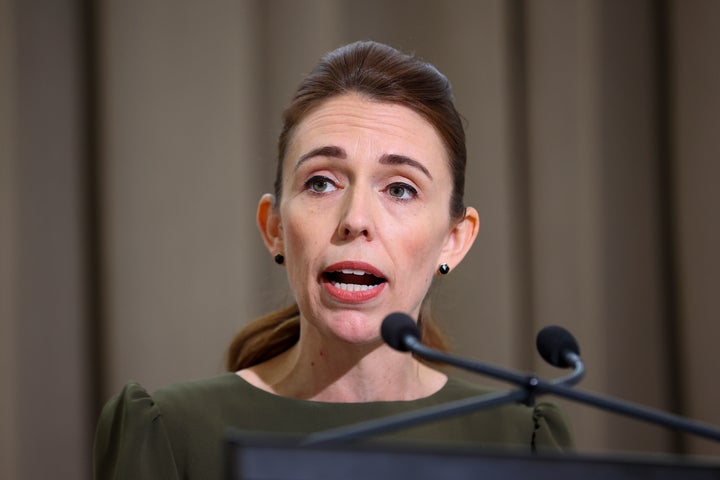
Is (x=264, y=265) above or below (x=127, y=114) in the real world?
below

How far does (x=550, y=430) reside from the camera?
1.33m

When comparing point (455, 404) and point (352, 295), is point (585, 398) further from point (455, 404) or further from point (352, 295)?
point (352, 295)

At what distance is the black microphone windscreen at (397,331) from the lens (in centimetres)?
81

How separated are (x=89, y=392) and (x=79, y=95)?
0.52 meters

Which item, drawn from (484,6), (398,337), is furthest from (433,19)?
(398,337)

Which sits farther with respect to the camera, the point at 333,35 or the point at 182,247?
the point at 333,35

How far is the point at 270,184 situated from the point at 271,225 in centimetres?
44

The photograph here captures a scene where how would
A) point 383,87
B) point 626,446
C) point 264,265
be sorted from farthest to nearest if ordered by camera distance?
point 626,446
point 264,265
point 383,87

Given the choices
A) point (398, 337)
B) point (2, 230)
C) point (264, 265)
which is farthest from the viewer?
point (264, 265)

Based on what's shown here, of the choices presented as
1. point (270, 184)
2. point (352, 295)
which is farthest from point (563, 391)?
point (270, 184)

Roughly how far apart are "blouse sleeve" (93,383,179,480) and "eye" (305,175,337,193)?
352 mm

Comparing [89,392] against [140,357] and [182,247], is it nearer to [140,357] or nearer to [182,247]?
[140,357]

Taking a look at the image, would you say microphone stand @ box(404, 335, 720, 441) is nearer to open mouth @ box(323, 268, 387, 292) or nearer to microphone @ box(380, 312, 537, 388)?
microphone @ box(380, 312, 537, 388)

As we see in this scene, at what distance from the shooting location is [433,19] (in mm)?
1865
